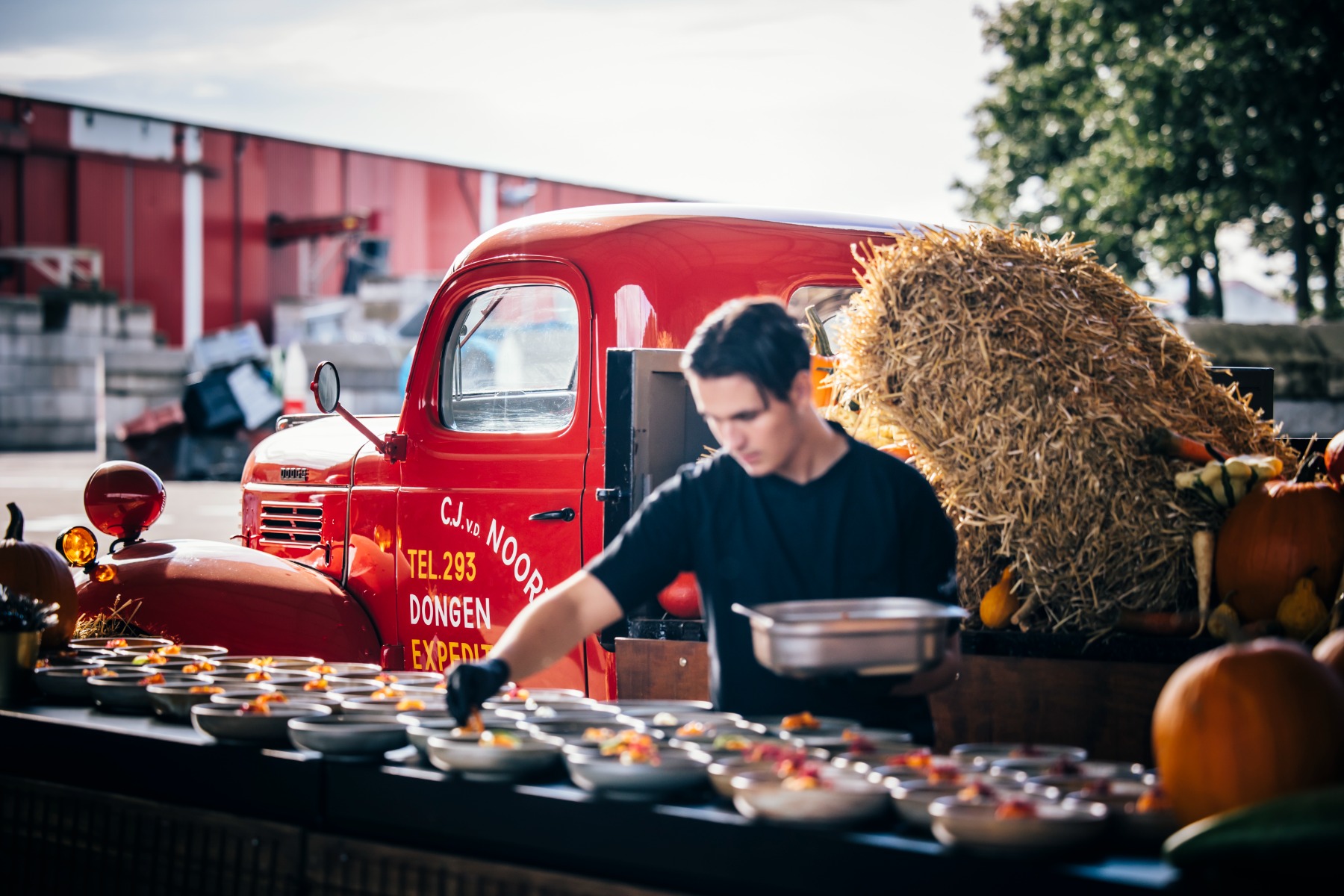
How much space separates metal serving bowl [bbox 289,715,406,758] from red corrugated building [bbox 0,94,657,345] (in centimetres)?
3595

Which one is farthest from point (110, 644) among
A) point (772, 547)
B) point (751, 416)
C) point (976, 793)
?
point (976, 793)

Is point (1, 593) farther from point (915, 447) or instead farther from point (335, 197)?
point (335, 197)

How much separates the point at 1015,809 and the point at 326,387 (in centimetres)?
381

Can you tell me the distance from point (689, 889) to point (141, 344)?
3242 cm

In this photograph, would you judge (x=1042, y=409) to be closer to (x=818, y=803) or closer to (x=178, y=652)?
(x=818, y=803)

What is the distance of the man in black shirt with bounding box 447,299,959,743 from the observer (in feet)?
9.39

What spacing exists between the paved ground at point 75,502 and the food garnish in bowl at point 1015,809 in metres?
11.1

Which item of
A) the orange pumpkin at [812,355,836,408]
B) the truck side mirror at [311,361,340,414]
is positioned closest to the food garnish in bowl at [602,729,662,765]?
the orange pumpkin at [812,355,836,408]

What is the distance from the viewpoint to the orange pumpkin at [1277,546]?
359 cm

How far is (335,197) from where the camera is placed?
3959 centimetres

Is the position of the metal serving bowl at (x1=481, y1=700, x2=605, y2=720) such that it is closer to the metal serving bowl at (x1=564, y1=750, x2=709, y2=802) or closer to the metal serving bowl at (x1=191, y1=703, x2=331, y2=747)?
the metal serving bowl at (x1=191, y1=703, x2=331, y2=747)

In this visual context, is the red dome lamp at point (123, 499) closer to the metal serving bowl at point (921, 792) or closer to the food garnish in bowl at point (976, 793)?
the metal serving bowl at point (921, 792)

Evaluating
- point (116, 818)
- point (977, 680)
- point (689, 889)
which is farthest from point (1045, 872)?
point (116, 818)

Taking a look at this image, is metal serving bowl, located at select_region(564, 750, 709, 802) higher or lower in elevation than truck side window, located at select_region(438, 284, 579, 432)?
lower
